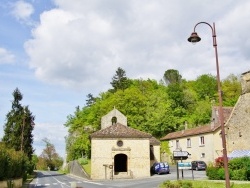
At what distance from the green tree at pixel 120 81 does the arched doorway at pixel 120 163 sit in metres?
42.0

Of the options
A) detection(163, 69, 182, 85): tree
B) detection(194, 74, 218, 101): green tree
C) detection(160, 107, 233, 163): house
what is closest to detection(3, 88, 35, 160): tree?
detection(160, 107, 233, 163): house

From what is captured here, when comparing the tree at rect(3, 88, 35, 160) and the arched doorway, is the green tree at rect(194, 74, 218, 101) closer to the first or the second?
the arched doorway

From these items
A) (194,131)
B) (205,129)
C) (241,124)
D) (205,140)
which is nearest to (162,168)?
(205,140)

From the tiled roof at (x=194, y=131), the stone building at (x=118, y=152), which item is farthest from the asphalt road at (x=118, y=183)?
the tiled roof at (x=194, y=131)

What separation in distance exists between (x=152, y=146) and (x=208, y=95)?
31210mm

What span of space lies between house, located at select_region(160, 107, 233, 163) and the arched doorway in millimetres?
8880

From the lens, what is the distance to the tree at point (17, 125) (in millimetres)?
53250

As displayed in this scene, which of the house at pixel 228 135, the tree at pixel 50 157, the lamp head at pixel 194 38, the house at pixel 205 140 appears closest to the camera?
the lamp head at pixel 194 38

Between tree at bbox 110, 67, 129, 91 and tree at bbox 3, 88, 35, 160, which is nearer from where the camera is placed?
tree at bbox 3, 88, 35, 160

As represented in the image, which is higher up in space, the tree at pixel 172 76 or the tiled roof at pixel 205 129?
the tree at pixel 172 76

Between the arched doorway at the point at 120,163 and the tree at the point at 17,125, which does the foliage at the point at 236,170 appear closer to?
the arched doorway at the point at 120,163

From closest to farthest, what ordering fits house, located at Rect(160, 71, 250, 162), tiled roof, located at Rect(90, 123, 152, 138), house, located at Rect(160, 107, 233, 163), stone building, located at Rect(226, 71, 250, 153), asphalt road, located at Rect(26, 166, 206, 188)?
asphalt road, located at Rect(26, 166, 206, 188) < stone building, located at Rect(226, 71, 250, 153) < house, located at Rect(160, 71, 250, 162) < tiled roof, located at Rect(90, 123, 152, 138) < house, located at Rect(160, 107, 233, 163)

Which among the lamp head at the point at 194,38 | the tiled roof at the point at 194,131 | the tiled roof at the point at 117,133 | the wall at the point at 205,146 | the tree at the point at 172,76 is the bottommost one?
the wall at the point at 205,146

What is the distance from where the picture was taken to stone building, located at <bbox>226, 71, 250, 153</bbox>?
4589cm
